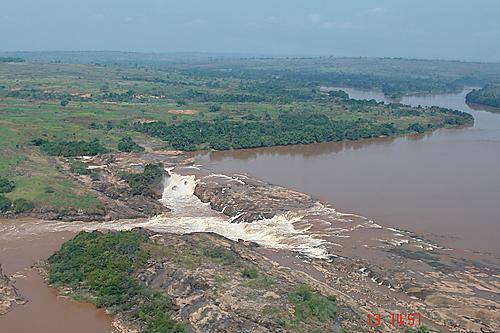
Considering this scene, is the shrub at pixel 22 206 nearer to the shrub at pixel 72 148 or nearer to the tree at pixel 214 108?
the shrub at pixel 72 148

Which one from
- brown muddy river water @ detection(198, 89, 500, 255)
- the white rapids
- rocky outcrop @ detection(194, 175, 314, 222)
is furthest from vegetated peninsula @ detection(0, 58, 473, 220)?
brown muddy river water @ detection(198, 89, 500, 255)

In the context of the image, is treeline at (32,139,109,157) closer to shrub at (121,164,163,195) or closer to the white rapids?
shrub at (121,164,163,195)

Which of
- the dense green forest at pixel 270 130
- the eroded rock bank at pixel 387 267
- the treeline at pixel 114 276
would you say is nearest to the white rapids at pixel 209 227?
the eroded rock bank at pixel 387 267

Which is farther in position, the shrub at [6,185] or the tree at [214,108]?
the tree at [214,108]

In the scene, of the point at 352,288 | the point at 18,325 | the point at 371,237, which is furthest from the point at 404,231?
the point at 18,325

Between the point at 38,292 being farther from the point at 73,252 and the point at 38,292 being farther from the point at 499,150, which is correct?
the point at 499,150

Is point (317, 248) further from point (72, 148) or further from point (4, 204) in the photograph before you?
point (72, 148)

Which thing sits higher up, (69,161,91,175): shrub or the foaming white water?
(69,161,91,175): shrub
